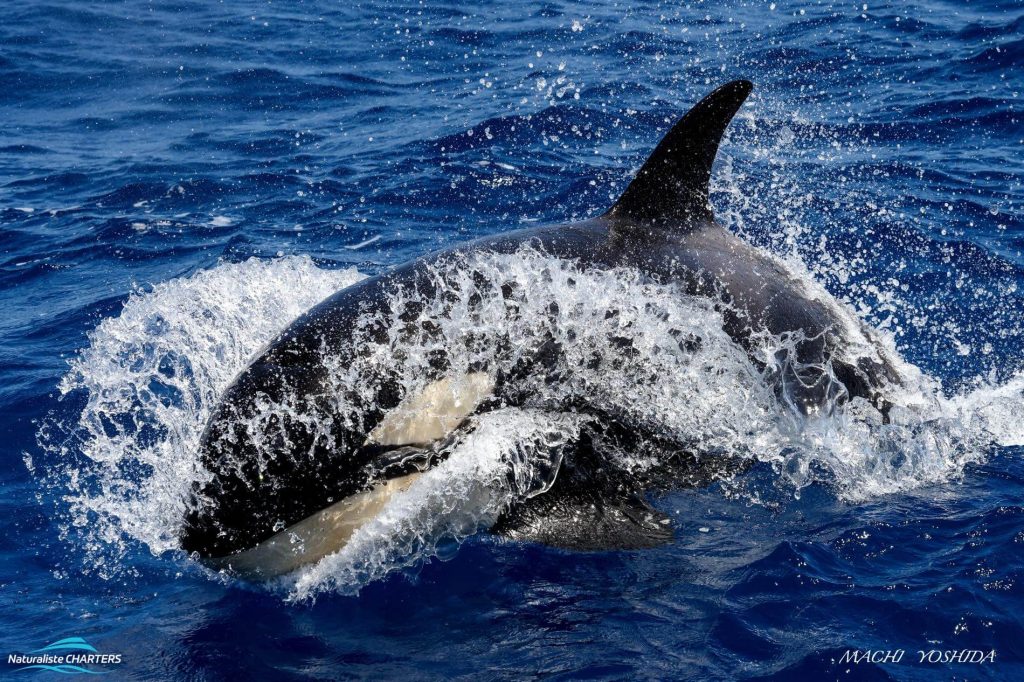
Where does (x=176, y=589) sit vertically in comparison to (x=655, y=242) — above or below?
below

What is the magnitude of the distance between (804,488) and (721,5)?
1898 centimetres

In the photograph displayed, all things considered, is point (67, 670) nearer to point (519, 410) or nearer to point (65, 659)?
point (65, 659)

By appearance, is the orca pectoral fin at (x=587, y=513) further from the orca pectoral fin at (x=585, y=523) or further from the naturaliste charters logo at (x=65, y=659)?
the naturaliste charters logo at (x=65, y=659)

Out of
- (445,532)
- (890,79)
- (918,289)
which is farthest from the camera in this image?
(890,79)

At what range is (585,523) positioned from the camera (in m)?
7.34

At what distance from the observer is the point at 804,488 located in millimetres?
8016

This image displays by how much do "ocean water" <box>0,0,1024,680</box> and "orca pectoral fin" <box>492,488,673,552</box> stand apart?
5.5 inches

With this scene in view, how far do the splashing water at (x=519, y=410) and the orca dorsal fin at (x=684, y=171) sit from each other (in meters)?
0.82

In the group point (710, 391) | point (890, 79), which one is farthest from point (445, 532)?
point (890, 79)

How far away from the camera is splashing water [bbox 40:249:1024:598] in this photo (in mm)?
7055

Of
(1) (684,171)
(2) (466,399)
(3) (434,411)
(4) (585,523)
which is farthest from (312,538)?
(1) (684,171)

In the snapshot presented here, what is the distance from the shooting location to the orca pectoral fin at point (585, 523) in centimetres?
712

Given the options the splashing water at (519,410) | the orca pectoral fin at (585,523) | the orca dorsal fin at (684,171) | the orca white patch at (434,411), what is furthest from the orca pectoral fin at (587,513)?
the orca dorsal fin at (684,171)

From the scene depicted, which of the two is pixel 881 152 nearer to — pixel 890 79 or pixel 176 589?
pixel 890 79
